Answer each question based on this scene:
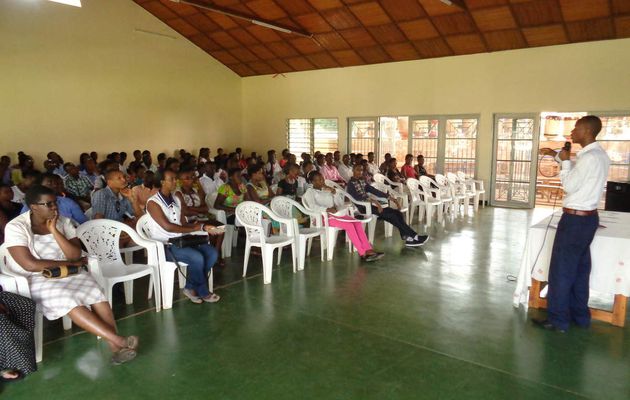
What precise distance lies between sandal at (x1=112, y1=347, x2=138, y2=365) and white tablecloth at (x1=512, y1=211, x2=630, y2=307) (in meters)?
2.90

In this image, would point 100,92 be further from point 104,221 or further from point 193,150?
point 104,221

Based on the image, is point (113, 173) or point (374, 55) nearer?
point (113, 173)

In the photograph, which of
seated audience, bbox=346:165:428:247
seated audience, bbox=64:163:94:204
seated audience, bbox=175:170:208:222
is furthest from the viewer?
seated audience, bbox=64:163:94:204

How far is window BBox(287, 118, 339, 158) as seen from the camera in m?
11.9

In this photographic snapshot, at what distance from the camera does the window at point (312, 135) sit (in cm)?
1189

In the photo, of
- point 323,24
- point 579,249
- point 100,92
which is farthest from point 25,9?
point 579,249

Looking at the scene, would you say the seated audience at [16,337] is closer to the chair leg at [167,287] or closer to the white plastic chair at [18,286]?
the white plastic chair at [18,286]

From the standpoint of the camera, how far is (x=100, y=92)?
9.94 m

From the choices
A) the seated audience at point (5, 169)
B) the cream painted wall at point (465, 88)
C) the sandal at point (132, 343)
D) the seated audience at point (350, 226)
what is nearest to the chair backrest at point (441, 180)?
the cream painted wall at point (465, 88)

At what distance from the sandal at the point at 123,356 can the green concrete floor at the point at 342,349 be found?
0.15 feet

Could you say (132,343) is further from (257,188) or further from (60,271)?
(257,188)

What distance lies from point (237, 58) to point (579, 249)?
34.1 feet

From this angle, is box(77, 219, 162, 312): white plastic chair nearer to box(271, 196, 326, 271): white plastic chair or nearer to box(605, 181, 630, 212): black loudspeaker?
box(271, 196, 326, 271): white plastic chair

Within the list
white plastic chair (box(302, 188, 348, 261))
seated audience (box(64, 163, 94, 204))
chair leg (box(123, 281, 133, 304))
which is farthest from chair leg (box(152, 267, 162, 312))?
seated audience (box(64, 163, 94, 204))
